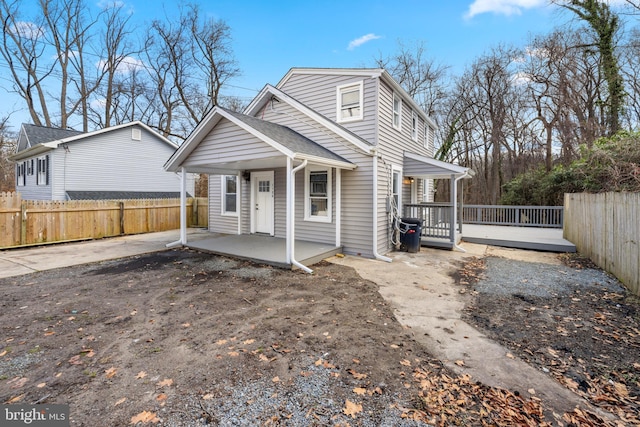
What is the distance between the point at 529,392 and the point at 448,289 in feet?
9.72

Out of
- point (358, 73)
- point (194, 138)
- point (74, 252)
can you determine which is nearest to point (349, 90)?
point (358, 73)

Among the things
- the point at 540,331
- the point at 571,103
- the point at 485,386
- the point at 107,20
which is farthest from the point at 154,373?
the point at 107,20

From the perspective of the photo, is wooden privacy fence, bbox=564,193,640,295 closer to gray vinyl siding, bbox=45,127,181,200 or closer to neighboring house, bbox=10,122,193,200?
neighboring house, bbox=10,122,193,200

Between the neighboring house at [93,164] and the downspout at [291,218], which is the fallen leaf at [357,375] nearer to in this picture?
the downspout at [291,218]

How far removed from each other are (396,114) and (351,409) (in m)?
8.93

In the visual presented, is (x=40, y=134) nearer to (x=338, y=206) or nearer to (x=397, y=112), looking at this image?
(x=338, y=206)

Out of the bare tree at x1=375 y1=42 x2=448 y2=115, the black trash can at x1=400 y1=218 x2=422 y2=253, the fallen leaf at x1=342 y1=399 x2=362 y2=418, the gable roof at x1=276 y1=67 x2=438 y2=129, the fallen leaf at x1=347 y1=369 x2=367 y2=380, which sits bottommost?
the fallen leaf at x1=342 y1=399 x2=362 y2=418

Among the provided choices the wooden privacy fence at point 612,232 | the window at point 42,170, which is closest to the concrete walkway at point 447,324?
the wooden privacy fence at point 612,232

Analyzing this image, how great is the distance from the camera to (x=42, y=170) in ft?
47.9

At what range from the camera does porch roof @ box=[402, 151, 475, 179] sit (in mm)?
8773

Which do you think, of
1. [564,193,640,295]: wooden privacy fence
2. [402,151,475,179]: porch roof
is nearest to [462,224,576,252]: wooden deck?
[564,193,640,295]: wooden privacy fence

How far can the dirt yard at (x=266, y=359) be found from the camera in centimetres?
230

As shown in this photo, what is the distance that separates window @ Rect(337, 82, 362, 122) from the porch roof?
239cm

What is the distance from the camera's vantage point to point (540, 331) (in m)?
3.72
